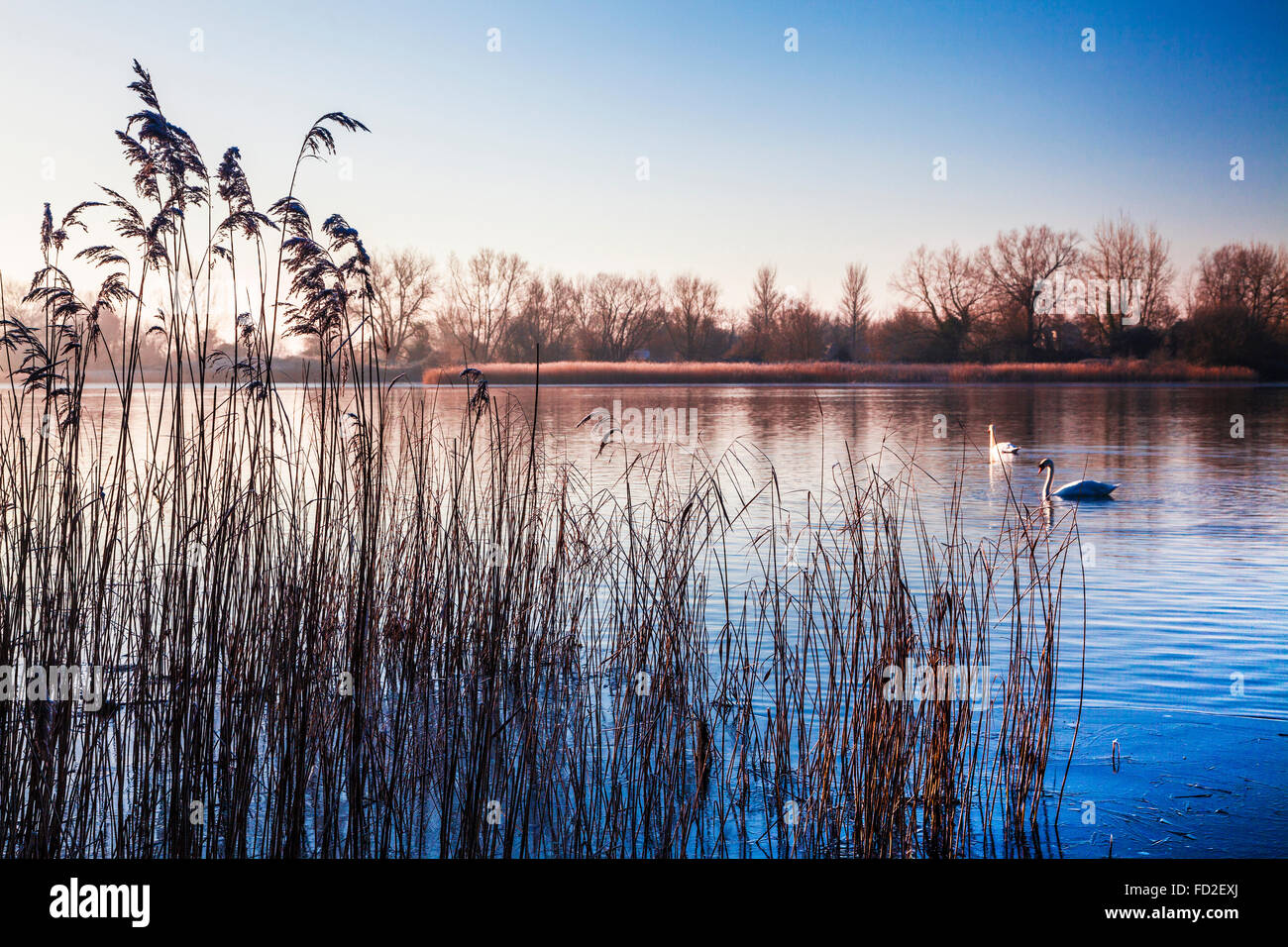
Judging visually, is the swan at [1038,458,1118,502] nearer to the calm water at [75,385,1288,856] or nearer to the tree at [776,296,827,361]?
the calm water at [75,385,1288,856]

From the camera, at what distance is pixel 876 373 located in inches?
1350

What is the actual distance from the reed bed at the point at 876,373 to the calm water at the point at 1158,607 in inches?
596

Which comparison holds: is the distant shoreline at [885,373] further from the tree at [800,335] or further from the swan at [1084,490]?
the swan at [1084,490]

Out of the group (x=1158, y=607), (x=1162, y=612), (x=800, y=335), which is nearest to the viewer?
(x=1162, y=612)

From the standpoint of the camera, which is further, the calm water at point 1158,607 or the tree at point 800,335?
the tree at point 800,335

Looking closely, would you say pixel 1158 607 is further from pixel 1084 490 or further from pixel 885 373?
pixel 885 373

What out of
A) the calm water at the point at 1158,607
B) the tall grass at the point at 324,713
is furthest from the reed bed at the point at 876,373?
the tall grass at the point at 324,713

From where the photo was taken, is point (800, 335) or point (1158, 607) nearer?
point (1158, 607)

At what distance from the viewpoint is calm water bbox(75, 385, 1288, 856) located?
10.1ft

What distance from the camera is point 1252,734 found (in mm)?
3672

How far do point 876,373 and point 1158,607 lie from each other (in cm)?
2949

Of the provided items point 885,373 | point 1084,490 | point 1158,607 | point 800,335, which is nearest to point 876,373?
point 885,373

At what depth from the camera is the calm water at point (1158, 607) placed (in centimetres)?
307

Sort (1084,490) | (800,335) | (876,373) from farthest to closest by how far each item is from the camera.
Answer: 1. (800,335)
2. (876,373)
3. (1084,490)
